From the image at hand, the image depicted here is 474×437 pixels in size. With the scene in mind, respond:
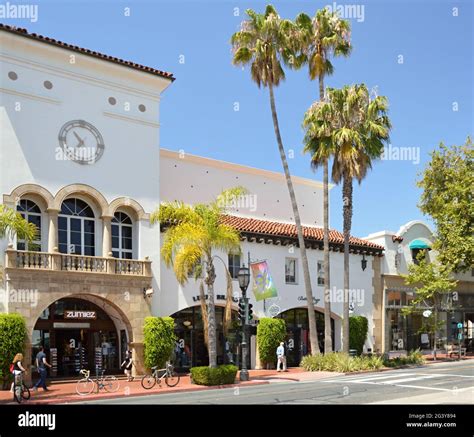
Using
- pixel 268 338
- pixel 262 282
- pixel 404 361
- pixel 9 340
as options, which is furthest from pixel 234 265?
pixel 9 340

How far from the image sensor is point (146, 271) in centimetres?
2700

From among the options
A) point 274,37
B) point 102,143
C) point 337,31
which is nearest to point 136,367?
point 102,143

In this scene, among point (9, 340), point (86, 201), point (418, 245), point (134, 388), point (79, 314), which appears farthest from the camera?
point (418, 245)

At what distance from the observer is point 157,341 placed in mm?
26031

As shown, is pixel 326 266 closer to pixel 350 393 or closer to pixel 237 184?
pixel 237 184

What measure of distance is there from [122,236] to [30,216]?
4.20m

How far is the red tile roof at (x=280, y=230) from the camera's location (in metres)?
31.1

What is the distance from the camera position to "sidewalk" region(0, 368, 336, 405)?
66.2 ft

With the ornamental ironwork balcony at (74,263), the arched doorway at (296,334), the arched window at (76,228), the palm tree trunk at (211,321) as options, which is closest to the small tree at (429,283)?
the arched doorway at (296,334)

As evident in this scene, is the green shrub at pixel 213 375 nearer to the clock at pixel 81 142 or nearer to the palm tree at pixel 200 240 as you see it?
the palm tree at pixel 200 240

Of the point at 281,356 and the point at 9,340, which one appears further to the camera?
the point at 281,356

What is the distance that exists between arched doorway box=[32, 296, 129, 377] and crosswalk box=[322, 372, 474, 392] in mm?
9287

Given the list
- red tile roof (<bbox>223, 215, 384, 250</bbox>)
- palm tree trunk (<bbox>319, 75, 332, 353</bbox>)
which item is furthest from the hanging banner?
palm tree trunk (<bbox>319, 75, 332, 353</bbox>)

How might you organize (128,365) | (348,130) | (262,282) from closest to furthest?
(128,365) < (348,130) < (262,282)
